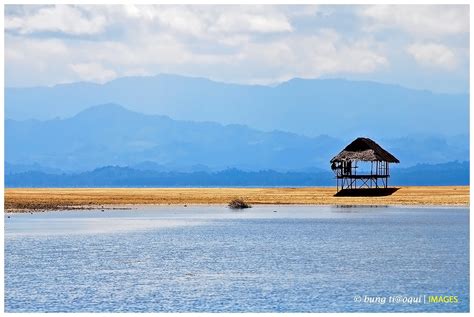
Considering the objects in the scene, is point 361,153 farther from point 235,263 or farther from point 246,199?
point 235,263

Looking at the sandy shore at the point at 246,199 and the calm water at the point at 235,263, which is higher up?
the sandy shore at the point at 246,199

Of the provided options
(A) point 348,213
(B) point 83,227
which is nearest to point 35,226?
(B) point 83,227

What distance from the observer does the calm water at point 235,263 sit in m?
33.5

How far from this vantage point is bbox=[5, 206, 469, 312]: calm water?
3353cm

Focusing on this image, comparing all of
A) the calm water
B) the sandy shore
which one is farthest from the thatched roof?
the calm water

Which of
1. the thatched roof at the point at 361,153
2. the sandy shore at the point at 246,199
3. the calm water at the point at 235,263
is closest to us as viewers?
the calm water at the point at 235,263

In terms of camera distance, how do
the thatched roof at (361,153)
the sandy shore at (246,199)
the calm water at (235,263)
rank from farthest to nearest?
the thatched roof at (361,153) → the sandy shore at (246,199) → the calm water at (235,263)

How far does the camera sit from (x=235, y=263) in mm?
43312

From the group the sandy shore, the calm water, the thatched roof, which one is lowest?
the calm water

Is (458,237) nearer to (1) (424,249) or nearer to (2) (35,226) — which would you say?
(1) (424,249)

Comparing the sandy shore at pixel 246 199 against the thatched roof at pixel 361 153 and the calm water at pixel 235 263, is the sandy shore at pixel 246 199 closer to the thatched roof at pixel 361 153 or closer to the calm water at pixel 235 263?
the thatched roof at pixel 361 153

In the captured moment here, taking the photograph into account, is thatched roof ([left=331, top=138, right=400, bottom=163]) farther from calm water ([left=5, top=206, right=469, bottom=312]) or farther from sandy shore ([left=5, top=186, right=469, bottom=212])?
calm water ([left=5, top=206, right=469, bottom=312])

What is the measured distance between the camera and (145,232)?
191 ft

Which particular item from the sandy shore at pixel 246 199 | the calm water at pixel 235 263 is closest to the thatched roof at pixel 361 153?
the sandy shore at pixel 246 199
